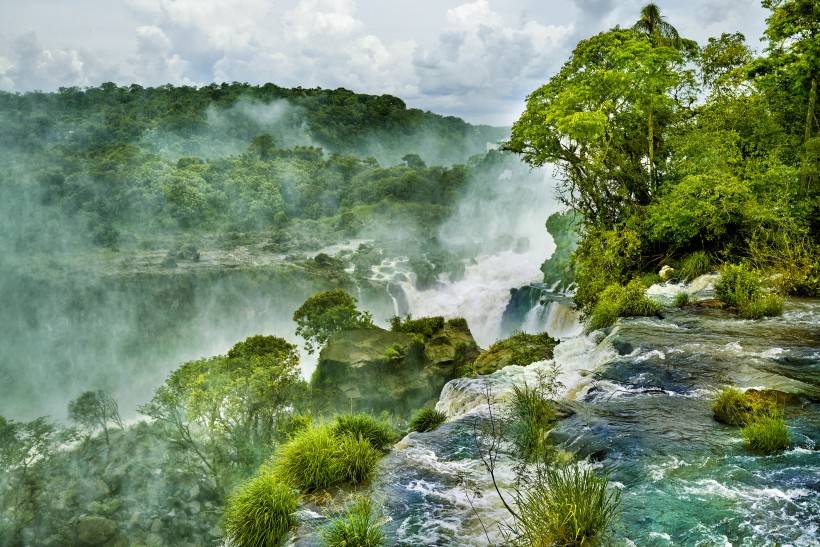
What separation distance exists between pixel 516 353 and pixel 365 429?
12446 millimetres

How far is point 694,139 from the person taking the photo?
758 inches

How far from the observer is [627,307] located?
15906 millimetres

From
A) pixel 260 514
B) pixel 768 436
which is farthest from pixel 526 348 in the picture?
pixel 260 514

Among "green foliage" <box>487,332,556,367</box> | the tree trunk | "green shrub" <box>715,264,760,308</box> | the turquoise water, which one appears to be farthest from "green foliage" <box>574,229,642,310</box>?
the turquoise water

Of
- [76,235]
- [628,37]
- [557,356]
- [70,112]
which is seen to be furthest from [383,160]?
[557,356]

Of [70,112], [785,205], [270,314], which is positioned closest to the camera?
[785,205]

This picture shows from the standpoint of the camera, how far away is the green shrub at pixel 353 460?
7.22m

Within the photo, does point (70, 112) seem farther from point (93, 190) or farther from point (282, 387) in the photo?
point (282, 387)

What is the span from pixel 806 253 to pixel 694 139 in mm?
5873

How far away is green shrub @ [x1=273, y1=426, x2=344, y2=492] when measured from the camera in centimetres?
705

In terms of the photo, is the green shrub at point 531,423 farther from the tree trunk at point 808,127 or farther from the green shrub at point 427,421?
the tree trunk at point 808,127

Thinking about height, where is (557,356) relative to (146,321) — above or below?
above

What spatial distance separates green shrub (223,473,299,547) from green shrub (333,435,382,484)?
2.70 feet

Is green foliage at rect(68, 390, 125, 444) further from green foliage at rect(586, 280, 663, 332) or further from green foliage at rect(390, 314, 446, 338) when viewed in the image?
green foliage at rect(586, 280, 663, 332)
